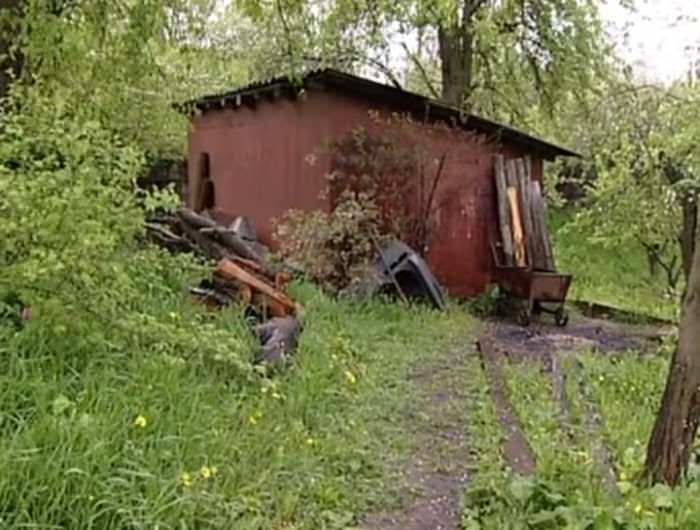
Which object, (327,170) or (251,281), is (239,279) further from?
(327,170)

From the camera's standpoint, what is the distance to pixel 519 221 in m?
12.3

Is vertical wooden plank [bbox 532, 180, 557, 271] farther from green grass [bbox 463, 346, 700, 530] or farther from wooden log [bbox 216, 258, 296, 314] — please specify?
→ wooden log [bbox 216, 258, 296, 314]

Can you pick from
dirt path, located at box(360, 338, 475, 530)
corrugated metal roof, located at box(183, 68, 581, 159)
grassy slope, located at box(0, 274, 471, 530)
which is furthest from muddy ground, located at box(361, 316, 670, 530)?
corrugated metal roof, located at box(183, 68, 581, 159)

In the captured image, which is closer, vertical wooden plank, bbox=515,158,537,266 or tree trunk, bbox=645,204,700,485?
tree trunk, bbox=645,204,700,485

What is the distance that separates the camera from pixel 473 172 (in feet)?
40.1

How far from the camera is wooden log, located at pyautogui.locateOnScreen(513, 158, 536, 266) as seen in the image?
1216 centimetres

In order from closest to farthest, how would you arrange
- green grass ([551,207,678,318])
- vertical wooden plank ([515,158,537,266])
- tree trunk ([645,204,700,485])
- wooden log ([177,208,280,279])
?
A: tree trunk ([645,204,700,485]) → wooden log ([177,208,280,279]) → vertical wooden plank ([515,158,537,266]) → green grass ([551,207,678,318])

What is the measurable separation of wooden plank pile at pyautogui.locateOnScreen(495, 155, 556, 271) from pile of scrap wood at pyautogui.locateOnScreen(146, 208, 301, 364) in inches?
172

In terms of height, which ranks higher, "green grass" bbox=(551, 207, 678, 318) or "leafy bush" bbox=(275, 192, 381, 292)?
A: "leafy bush" bbox=(275, 192, 381, 292)

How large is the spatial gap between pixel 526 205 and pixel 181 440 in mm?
9405

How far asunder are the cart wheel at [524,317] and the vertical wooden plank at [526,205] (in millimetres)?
1217

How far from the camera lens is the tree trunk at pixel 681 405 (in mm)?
3904

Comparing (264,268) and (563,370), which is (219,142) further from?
(563,370)

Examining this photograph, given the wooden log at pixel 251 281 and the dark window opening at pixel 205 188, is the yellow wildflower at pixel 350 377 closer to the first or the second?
the wooden log at pixel 251 281
